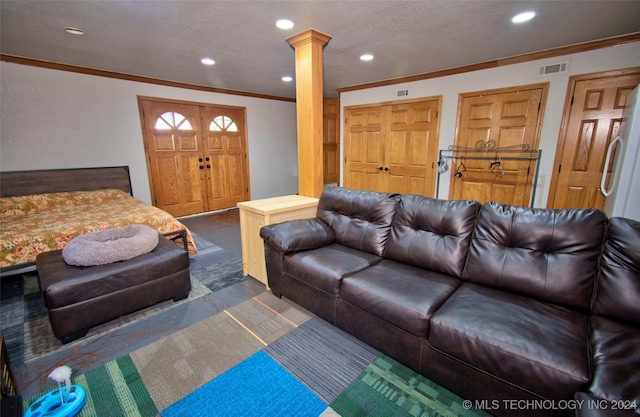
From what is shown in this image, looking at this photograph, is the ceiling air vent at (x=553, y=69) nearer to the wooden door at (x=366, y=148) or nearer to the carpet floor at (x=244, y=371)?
the wooden door at (x=366, y=148)

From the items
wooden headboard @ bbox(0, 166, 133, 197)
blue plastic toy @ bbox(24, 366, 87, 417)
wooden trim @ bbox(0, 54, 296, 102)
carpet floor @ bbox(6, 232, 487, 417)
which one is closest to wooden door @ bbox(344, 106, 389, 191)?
wooden trim @ bbox(0, 54, 296, 102)

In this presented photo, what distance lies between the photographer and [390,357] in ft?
5.62

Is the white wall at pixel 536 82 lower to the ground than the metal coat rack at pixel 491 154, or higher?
higher

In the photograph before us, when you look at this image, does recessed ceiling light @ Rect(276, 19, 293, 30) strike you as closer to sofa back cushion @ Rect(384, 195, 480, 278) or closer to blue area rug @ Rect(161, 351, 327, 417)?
sofa back cushion @ Rect(384, 195, 480, 278)

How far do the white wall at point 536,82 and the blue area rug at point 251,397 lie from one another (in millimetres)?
3900

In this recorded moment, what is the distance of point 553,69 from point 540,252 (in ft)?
9.96

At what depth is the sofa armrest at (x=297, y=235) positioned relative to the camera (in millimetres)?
2213

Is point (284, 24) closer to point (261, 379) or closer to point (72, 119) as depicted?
point (261, 379)

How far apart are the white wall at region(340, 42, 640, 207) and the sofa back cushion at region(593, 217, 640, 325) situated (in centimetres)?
254

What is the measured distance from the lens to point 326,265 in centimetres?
200

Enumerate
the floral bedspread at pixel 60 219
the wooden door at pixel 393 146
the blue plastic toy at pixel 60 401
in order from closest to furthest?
the blue plastic toy at pixel 60 401 → the floral bedspread at pixel 60 219 → the wooden door at pixel 393 146

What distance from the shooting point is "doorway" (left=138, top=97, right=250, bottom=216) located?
4.75 metres

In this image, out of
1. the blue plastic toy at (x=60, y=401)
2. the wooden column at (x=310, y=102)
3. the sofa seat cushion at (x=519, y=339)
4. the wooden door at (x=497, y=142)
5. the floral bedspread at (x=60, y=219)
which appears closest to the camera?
the sofa seat cushion at (x=519, y=339)

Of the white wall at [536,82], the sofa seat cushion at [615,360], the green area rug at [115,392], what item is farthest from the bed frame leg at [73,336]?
the white wall at [536,82]
